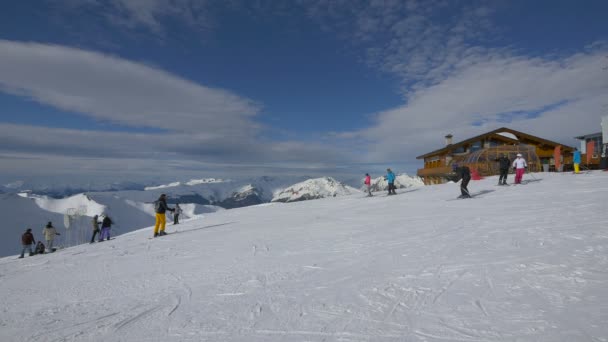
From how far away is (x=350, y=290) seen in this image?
4414 mm

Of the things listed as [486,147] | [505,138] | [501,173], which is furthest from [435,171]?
[501,173]

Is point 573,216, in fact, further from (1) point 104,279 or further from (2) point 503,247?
(1) point 104,279

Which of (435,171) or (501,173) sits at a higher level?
(435,171)

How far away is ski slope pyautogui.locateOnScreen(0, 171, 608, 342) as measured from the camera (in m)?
3.32

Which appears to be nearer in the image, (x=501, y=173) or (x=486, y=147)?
(x=501, y=173)

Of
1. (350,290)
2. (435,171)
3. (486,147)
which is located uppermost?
(486,147)

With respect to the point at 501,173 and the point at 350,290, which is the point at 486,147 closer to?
the point at 501,173

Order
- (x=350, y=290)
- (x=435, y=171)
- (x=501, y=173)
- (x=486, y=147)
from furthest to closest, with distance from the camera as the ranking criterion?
(x=486, y=147) < (x=435, y=171) < (x=501, y=173) < (x=350, y=290)

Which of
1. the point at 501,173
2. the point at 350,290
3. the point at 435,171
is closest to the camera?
the point at 350,290

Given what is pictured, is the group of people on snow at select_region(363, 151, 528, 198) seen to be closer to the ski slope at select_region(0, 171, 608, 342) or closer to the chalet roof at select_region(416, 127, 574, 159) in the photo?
the ski slope at select_region(0, 171, 608, 342)

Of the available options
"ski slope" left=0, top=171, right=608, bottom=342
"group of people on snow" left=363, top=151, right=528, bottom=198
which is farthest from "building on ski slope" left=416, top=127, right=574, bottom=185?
"ski slope" left=0, top=171, right=608, bottom=342

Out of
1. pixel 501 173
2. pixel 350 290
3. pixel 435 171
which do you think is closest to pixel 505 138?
pixel 435 171

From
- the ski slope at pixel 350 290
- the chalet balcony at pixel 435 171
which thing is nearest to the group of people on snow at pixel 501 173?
the ski slope at pixel 350 290

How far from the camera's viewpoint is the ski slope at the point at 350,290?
3.32 metres
